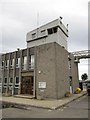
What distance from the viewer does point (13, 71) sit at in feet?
76.8

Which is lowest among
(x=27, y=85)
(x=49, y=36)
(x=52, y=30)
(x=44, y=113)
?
(x=44, y=113)

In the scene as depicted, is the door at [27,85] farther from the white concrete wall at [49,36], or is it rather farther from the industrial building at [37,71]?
the white concrete wall at [49,36]

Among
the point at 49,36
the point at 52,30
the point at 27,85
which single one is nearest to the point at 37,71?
the point at 27,85

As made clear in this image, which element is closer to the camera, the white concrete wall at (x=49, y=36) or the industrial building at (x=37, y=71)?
the industrial building at (x=37, y=71)

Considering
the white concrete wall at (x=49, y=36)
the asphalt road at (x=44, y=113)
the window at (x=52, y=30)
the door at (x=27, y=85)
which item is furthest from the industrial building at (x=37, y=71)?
the window at (x=52, y=30)

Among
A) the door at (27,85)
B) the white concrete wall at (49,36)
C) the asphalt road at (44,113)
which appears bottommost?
the asphalt road at (44,113)

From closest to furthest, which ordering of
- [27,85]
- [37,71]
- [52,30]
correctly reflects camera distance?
[37,71] < [27,85] < [52,30]

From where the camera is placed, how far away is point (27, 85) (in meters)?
21.2

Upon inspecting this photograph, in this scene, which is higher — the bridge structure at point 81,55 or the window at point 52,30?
the window at point 52,30

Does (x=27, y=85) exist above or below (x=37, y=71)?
below

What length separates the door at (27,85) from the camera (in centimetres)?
2080

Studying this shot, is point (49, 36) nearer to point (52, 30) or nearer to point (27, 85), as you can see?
point (52, 30)

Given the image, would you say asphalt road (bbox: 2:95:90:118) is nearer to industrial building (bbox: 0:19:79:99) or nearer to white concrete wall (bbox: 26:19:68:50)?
industrial building (bbox: 0:19:79:99)

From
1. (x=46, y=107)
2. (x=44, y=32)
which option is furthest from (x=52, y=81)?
(x=44, y=32)
